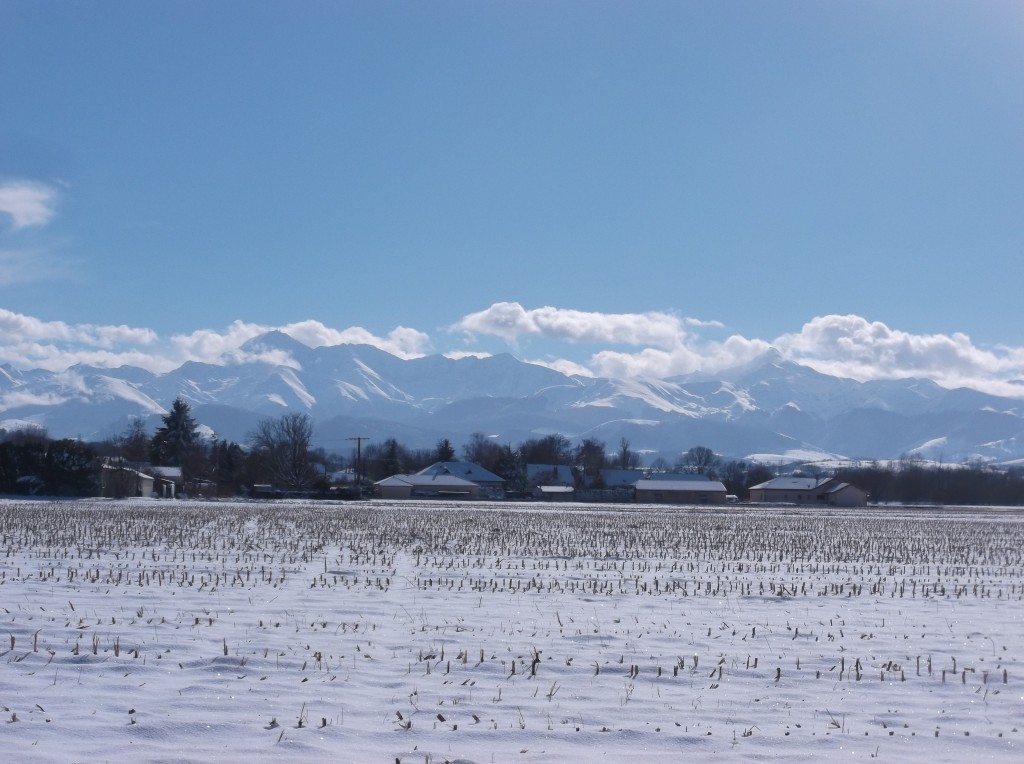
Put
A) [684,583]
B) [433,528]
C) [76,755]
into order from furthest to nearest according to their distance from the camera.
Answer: [433,528] → [684,583] → [76,755]

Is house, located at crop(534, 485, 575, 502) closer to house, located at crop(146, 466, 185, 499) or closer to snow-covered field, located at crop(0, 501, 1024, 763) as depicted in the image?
house, located at crop(146, 466, 185, 499)

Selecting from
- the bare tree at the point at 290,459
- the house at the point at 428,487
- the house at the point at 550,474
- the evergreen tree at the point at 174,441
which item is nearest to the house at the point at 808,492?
the house at the point at 550,474

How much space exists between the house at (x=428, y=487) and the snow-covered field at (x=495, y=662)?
98.9 metres

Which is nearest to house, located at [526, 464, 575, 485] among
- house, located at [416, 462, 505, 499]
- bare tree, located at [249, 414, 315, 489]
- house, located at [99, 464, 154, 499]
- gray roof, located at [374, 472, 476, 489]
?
house, located at [416, 462, 505, 499]

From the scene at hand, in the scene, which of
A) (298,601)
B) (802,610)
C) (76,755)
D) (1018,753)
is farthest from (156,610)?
(1018,753)

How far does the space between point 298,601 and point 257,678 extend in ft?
19.0

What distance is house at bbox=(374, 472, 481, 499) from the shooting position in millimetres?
122500

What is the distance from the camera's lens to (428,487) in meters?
129

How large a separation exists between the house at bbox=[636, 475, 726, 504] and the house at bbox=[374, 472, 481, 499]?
70.8ft

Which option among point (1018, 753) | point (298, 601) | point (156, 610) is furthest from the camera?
point (298, 601)

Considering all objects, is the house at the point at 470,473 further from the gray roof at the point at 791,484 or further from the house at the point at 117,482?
the house at the point at 117,482

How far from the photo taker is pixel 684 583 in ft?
67.4

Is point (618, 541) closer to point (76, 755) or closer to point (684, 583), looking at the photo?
point (684, 583)

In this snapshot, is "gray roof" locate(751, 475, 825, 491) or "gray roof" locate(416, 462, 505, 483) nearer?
"gray roof" locate(751, 475, 825, 491)
